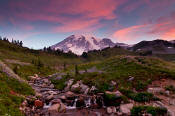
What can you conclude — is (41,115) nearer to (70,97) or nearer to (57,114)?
(57,114)

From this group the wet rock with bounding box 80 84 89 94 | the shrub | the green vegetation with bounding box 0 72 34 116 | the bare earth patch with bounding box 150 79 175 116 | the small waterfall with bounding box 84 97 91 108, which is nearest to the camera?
the green vegetation with bounding box 0 72 34 116

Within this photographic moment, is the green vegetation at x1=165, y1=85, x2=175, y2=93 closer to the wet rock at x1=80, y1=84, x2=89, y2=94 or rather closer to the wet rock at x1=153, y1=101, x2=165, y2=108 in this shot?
the wet rock at x1=153, y1=101, x2=165, y2=108

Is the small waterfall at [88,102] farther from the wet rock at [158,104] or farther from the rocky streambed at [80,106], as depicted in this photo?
the wet rock at [158,104]

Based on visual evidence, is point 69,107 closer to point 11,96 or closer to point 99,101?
point 99,101

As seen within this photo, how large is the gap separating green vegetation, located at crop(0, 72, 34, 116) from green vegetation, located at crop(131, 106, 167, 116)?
13635mm

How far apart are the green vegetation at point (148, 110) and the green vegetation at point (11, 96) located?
13635 mm

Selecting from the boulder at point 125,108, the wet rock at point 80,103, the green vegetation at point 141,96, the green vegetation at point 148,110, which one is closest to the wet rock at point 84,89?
the wet rock at point 80,103

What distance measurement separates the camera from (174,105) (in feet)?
51.6

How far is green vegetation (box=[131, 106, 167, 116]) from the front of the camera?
1427 centimetres

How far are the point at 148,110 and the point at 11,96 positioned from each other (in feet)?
58.0

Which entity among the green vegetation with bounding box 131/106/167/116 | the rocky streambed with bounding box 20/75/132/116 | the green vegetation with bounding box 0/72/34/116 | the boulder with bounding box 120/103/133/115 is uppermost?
the green vegetation with bounding box 0/72/34/116

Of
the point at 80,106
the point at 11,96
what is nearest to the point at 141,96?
the point at 80,106

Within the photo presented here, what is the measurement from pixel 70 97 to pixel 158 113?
46.3ft

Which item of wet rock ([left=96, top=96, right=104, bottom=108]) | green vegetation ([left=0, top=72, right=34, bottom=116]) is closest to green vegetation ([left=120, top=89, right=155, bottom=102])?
wet rock ([left=96, top=96, right=104, bottom=108])
